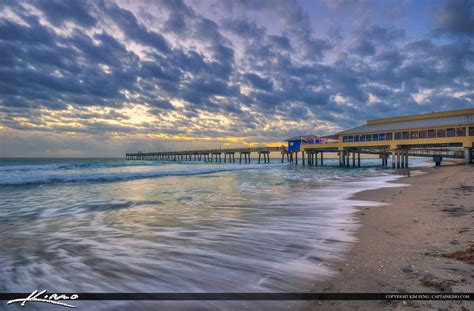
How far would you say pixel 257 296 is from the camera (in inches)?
141

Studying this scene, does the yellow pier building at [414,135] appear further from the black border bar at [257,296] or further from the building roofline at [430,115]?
the black border bar at [257,296]

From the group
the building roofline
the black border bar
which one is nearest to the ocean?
the black border bar

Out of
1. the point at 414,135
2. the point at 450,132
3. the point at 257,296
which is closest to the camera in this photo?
the point at 257,296

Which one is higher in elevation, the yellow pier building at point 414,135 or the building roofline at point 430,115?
the building roofline at point 430,115

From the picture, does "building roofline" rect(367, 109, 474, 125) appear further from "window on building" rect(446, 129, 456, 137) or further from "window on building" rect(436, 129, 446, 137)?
"window on building" rect(446, 129, 456, 137)

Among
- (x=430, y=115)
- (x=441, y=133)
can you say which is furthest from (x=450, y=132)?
(x=430, y=115)

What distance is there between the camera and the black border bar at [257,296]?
3.06m

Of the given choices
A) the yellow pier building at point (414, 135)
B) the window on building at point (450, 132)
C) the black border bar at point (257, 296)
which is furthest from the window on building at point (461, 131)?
the black border bar at point (257, 296)

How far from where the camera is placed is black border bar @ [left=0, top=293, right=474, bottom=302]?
10.0ft

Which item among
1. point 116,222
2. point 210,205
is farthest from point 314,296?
point 210,205

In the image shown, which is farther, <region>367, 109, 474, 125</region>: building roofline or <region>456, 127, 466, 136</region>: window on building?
<region>367, 109, 474, 125</region>: building roofline

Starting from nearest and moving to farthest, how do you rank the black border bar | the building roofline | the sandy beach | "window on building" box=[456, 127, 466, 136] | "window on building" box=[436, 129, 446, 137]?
1. the black border bar
2. the sandy beach
3. "window on building" box=[456, 127, 466, 136]
4. "window on building" box=[436, 129, 446, 137]
5. the building roofline

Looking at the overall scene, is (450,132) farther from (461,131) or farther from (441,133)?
(461,131)

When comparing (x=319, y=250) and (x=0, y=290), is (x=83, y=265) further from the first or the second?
(x=319, y=250)
